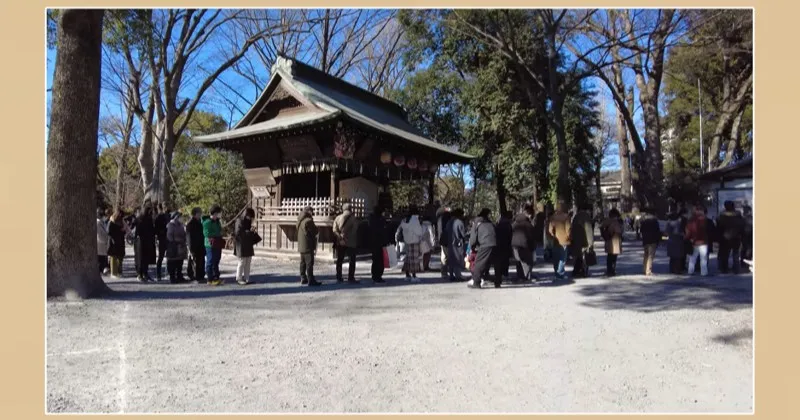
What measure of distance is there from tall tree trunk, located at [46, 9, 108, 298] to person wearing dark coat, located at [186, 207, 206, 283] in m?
1.64

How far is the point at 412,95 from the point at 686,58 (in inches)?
492

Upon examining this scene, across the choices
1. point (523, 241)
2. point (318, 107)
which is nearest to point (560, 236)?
point (523, 241)

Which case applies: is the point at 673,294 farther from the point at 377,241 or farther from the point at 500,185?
the point at 500,185

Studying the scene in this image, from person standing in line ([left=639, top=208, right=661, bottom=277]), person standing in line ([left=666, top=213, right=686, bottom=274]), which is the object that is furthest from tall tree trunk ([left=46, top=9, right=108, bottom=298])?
person standing in line ([left=666, top=213, right=686, bottom=274])

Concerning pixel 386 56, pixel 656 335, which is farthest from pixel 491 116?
pixel 656 335

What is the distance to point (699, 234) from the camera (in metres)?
9.00

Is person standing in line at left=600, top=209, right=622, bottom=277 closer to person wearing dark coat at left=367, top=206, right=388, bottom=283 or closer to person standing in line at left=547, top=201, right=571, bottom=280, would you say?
person standing in line at left=547, top=201, right=571, bottom=280

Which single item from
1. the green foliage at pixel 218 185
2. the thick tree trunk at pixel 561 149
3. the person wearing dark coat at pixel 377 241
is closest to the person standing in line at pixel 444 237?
the person wearing dark coat at pixel 377 241

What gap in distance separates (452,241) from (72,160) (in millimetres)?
6382

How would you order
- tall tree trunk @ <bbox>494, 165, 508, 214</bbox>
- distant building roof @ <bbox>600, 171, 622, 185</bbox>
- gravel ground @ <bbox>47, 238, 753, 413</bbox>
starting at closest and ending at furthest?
gravel ground @ <bbox>47, 238, 753, 413</bbox>
tall tree trunk @ <bbox>494, 165, 508, 214</bbox>
distant building roof @ <bbox>600, 171, 622, 185</bbox>

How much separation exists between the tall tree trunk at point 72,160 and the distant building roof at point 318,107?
19.4ft

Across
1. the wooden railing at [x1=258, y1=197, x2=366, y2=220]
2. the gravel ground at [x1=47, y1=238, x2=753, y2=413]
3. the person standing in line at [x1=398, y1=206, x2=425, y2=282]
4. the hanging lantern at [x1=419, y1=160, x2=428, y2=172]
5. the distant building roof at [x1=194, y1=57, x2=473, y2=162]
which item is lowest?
the gravel ground at [x1=47, y1=238, x2=753, y2=413]

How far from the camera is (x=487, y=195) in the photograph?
104 feet

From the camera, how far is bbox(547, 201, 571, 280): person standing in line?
891cm
